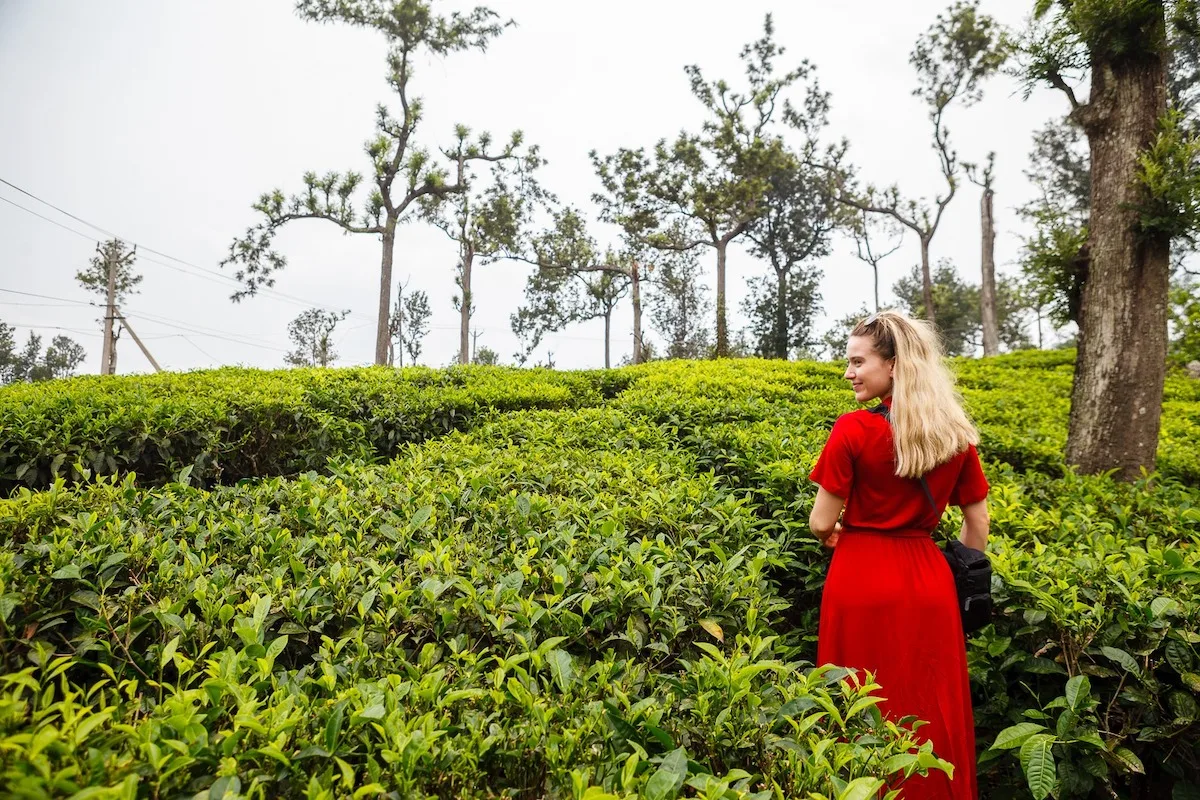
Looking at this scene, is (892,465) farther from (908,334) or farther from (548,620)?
(548,620)

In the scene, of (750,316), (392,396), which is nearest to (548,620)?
(392,396)

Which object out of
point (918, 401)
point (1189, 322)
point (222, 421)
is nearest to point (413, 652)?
point (918, 401)

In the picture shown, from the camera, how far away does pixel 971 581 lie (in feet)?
7.59

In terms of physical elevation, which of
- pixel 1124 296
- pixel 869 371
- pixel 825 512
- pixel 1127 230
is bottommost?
pixel 825 512

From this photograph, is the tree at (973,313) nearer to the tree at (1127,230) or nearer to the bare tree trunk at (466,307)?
the bare tree trunk at (466,307)

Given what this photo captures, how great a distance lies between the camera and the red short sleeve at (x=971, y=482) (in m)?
2.47

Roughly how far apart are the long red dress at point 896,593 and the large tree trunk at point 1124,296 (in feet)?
10.8

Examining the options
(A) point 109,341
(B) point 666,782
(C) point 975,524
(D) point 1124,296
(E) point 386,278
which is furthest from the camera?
(A) point 109,341

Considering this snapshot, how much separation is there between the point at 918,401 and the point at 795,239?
3398 cm

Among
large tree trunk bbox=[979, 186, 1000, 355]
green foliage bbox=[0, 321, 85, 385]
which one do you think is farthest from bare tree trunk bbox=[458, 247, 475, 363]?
green foliage bbox=[0, 321, 85, 385]

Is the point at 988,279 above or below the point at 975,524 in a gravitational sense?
above

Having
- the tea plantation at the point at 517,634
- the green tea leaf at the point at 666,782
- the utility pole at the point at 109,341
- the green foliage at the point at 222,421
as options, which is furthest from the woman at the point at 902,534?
the utility pole at the point at 109,341

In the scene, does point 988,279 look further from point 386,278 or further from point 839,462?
point 839,462

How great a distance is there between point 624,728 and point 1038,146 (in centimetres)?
3701
